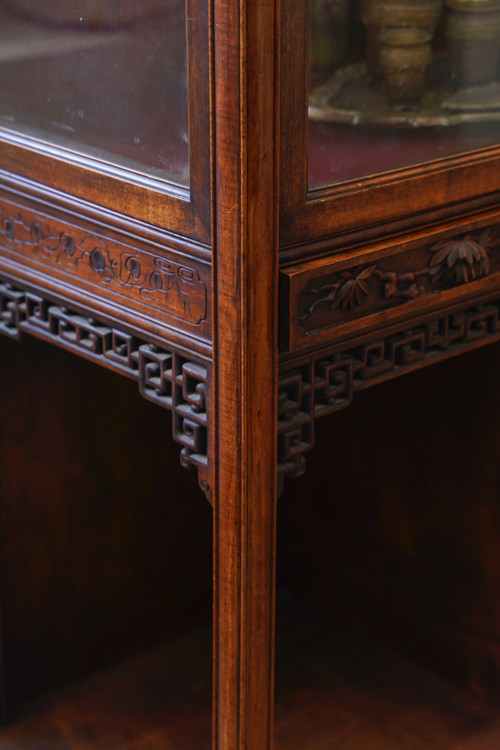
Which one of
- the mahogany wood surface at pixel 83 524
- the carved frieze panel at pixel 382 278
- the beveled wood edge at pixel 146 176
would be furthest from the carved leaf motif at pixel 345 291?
the mahogany wood surface at pixel 83 524

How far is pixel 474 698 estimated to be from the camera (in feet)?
4.90

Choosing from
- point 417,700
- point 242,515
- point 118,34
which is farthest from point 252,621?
point 417,700

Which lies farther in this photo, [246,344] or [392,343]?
[392,343]

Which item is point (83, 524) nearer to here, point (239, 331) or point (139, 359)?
point (139, 359)

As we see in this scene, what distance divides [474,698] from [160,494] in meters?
0.49

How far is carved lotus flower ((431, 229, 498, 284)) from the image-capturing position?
1.02 metres

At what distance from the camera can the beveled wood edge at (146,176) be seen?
33.8 inches

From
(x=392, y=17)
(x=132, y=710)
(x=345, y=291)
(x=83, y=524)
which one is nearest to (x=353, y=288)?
(x=345, y=291)

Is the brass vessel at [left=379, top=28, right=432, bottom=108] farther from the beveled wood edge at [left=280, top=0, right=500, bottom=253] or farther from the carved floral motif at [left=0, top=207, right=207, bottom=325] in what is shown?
the carved floral motif at [left=0, top=207, right=207, bottom=325]

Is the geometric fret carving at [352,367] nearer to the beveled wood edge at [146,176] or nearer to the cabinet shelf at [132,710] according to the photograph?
the beveled wood edge at [146,176]

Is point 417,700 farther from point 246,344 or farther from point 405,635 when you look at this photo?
point 246,344

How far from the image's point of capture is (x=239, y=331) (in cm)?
87

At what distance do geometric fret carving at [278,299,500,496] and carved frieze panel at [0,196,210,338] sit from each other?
0.10 meters

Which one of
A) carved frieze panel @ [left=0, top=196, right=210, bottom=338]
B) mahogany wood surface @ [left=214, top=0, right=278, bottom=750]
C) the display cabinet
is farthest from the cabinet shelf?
carved frieze panel @ [left=0, top=196, right=210, bottom=338]
